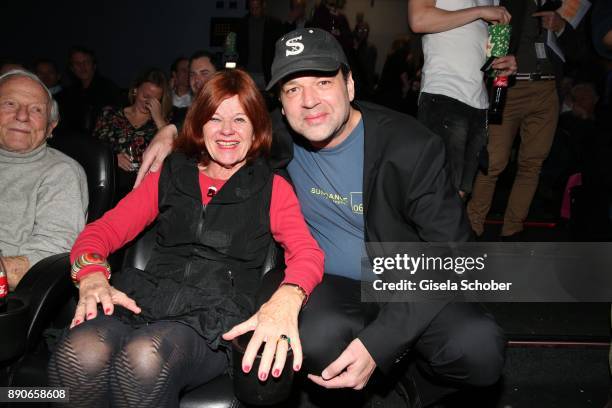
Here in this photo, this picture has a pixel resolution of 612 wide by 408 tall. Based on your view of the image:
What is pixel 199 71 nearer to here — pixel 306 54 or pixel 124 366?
pixel 306 54

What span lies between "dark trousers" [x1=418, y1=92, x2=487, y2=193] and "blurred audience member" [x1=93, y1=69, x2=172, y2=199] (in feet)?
5.45

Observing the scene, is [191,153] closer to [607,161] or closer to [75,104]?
[607,161]

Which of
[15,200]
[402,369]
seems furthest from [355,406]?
[15,200]

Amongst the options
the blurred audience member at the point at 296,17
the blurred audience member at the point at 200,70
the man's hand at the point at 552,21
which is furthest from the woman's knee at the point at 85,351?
the blurred audience member at the point at 296,17

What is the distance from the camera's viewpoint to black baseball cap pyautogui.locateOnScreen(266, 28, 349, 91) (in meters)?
1.54

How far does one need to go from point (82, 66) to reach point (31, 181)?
3.62 metres

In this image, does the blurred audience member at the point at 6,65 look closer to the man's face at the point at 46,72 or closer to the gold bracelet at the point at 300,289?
the man's face at the point at 46,72

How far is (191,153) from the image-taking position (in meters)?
1.78

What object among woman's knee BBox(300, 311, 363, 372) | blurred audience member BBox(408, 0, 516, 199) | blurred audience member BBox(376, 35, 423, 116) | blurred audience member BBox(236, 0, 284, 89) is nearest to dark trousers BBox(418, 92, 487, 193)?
blurred audience member BBox(408, 0, 516, 199)

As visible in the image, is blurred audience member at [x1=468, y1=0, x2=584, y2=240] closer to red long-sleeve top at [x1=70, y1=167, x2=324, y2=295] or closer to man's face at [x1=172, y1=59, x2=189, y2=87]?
red long-sleeve top at [x1=70, y1=167, x2=324, y2=295]

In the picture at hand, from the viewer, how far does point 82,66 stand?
5.05m

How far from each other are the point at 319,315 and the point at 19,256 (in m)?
1.09

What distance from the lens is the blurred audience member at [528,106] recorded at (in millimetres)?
2668

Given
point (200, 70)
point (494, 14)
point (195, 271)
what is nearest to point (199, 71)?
point (200, 70)
